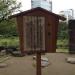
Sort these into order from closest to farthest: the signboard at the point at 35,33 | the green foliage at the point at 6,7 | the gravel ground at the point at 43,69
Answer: the signboard at the point at 35,33 → the gravel ground at the point at 43,69 → the green foliage at the point at 6,7

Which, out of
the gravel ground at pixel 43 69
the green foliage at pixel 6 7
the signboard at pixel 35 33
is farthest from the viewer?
the green foliage at pixel 6 7

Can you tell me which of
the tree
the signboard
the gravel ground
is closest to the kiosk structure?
the signboard

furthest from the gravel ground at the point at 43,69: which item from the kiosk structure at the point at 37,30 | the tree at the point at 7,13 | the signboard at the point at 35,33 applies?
the tree at the point at 7,13

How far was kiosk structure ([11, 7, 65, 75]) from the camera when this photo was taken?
6.57 meters

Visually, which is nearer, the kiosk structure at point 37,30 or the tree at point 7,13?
the kiosk structure at point 37,30

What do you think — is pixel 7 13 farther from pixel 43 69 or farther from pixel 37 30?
pixel 37 30

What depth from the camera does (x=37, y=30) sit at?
6.57m

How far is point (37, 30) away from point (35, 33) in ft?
0.24

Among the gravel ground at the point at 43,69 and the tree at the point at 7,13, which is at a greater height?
the tree at the point at 7,13

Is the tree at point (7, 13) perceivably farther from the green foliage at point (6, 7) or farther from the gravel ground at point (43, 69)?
the gravel ground at point (43, 69)

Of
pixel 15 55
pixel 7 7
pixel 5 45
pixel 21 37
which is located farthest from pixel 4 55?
pixel 21 37

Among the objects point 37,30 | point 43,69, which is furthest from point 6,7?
point 37,30

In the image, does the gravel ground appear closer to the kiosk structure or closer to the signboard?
the kiosk structure

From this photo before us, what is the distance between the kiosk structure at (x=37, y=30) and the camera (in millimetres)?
6570
